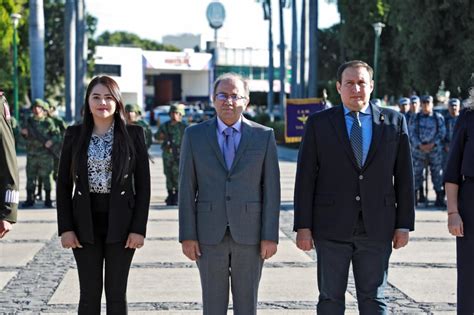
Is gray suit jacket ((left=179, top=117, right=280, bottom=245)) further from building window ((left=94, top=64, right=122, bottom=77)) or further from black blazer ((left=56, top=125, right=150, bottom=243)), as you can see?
building window ((left=94, top=64, right=122, bottom=77))

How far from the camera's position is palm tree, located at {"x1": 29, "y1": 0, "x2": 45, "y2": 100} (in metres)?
25.9

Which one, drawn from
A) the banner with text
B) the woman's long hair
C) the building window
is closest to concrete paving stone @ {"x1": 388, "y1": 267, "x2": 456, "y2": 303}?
the woman's long hair

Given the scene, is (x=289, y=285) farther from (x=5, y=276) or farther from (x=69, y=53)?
(x=69, y=53)

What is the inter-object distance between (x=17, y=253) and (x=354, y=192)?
5.77 m

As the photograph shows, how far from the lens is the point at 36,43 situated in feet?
86.9

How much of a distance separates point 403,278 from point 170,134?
7.67m

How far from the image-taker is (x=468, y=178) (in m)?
5.68

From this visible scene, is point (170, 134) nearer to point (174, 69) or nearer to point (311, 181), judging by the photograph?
point (311, 181)

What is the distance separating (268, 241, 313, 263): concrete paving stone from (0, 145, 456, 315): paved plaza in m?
0.01

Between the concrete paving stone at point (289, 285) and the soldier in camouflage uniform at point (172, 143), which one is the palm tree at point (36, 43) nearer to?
the soldier in camouflage uniform at point (172, 143)

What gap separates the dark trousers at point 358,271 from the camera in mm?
5496

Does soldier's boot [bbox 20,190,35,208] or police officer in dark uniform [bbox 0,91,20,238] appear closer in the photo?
police officer in dark uniform [bbox 0,91,20,238]

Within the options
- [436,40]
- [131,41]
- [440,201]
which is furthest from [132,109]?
[131,41]

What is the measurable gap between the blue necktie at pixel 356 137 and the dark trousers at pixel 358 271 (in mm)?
442
